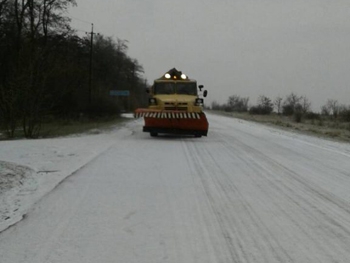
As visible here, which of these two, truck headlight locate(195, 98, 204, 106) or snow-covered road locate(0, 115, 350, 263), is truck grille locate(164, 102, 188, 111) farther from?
snow-covered road locate(0, 115, 350, 263)

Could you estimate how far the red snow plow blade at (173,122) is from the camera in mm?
17125

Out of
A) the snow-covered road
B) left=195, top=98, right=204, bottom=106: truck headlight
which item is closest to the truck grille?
left=195, top=98, right=204, bottom=106: truck headlight

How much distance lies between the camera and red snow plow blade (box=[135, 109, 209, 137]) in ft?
56.2

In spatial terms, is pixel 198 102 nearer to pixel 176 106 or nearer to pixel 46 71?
pixel 176 106

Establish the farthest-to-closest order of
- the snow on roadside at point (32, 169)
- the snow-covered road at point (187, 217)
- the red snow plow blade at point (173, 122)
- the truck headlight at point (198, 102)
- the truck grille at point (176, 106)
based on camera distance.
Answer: the truck headlight at point (198, 102)
the truck grille at point (176, 106)
the red snow plow blade at point (173, 122)
the snow on roadside at point (32, 169)
the snow-covered road at point (187, 217)

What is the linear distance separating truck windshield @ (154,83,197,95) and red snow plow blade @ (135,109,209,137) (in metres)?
1.62

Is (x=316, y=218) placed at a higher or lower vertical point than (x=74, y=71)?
lower

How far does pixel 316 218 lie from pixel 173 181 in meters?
3.04

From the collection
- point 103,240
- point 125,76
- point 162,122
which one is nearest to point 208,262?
point 103,240

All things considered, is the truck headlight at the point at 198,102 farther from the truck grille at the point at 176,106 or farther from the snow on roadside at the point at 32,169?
the snow on roadside at the point at 32,169

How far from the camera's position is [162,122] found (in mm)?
17266

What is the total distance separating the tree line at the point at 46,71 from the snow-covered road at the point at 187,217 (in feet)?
27.2

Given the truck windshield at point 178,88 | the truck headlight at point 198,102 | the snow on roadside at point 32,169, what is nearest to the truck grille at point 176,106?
the truck headlight at point 198,102

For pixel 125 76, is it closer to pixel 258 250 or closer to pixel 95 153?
pixel 95 153
